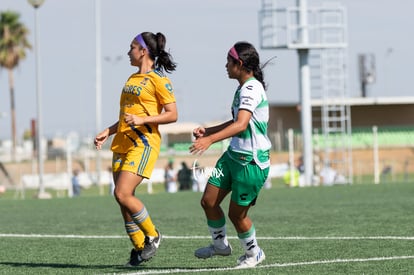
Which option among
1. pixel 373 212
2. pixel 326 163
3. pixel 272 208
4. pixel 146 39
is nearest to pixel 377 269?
pixel 146 39

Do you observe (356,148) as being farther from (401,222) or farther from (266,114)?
(266,114)

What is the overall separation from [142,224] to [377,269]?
2247mm

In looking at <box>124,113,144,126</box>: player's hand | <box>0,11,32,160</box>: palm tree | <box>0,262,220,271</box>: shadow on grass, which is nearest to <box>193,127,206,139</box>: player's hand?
<box>124,113,144,126</box>: player's hand

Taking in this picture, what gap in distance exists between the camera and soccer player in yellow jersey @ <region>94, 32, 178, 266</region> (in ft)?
33.4

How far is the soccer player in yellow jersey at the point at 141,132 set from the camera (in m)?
10.2

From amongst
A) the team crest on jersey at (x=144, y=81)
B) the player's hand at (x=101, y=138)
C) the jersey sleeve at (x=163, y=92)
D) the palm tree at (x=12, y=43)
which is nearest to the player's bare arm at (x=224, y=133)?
the jersey sleeve at (x=163, y=92)

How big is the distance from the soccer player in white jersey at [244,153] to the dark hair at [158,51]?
0.86 meters

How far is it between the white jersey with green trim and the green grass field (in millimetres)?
1018

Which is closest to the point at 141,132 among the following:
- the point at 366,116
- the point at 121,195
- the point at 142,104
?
the point at 142,104

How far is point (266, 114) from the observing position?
973 centimetres

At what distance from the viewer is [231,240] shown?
1317cm

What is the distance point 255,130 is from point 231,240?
12.3 ft

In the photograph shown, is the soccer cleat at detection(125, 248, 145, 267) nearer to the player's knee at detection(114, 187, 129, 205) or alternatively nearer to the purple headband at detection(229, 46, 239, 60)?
the player's knee at detection(114, 187, 129, 205)

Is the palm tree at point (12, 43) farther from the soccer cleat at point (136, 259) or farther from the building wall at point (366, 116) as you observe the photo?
the soccer cleat at point (136, 259)
